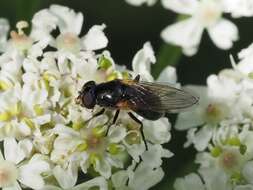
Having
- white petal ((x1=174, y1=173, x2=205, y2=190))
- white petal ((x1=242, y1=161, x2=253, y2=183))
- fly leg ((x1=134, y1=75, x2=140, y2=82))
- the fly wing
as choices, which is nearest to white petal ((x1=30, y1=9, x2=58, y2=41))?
fly leg ((x1=134, y1=75, x2=140, y2=82))

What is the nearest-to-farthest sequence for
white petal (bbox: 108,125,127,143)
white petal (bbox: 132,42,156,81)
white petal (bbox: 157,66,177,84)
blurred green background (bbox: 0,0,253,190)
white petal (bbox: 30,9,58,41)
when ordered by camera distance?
white petal (bbox: 108,125,127,143), white petal (bbox: 132,42,156,81), white petal (bbox: 157,66,177,84), white petal (bbox: 30,9,58,41), blurred green background (bbox: 0,0,253,190)

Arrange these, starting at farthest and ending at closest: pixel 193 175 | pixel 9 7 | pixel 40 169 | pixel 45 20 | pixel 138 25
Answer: pixel 138 25
pixel 9 7
pixel 45 20
pixel 193 175
pixel 40 169

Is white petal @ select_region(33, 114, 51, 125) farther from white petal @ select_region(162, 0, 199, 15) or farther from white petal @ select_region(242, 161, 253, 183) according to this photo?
white petal @ select_region(162, 0, 199, 15)

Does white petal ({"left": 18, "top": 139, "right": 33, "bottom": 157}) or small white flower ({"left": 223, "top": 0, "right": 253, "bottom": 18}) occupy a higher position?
small white flower ({"left": 223, "top": 0, "right": 253, "bottom": 18})

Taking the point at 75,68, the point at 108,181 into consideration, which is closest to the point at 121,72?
the point at 75,68

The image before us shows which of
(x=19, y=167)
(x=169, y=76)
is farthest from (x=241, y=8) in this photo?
(x=19, y=167)

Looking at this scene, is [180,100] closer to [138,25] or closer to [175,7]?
[175,7]
